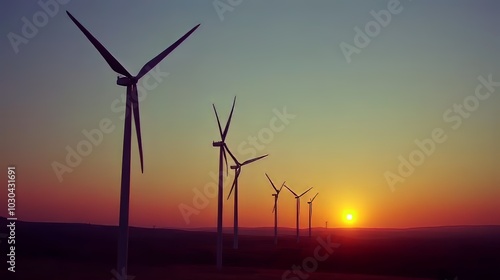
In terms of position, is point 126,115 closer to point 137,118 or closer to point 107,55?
point 137,118

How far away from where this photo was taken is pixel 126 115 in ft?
130

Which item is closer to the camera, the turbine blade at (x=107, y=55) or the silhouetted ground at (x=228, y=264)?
the turbine blade at (x=107, y=55)

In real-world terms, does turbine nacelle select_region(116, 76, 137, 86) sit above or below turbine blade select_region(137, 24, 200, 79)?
below

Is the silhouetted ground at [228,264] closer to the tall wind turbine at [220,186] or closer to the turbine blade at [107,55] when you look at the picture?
the tall wind turbine at [220,186]

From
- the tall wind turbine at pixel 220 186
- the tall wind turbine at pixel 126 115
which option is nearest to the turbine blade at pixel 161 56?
the tall wind turbine at pixel 126 115

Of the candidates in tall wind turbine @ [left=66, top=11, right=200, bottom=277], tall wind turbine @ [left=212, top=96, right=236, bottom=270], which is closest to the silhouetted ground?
tall wind turbine @ [left=212, top=96, right=236, bottom=270]

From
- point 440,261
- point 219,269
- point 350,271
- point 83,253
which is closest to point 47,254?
point 83,253

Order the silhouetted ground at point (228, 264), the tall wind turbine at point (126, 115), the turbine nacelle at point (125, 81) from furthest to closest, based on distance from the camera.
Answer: the silhouetted ground at point (228, 264) < the turbine nacelle at point (125, 81) < the tall wind turbine at point (126, 115)

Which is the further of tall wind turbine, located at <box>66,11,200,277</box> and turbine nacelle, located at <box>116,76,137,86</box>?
turbine nacelle, located at <box>116,76,137,86</box>

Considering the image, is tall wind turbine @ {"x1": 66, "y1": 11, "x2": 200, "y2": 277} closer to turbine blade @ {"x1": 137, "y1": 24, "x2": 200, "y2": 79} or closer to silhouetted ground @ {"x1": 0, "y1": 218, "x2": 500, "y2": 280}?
turbine blade @ {"x1": 137, "y1": 24, "x2": 200, "y2": 79}

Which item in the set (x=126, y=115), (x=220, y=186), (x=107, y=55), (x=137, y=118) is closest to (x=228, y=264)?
(x=220, y=186)

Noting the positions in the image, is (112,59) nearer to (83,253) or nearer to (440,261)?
(83,253)

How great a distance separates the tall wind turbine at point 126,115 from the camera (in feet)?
123

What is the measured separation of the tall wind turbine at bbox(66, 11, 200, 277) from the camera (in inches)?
1480
